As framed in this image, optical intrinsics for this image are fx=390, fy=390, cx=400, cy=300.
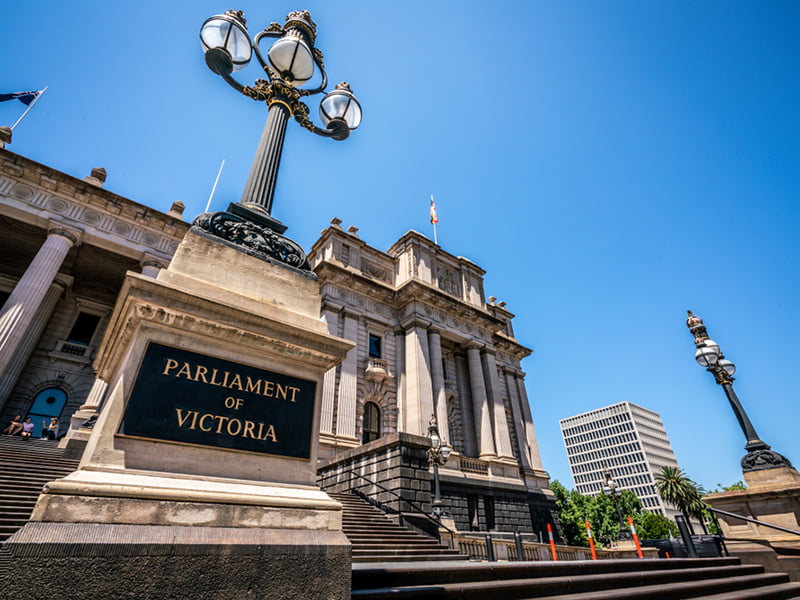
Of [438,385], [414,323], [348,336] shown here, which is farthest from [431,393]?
[348,336]

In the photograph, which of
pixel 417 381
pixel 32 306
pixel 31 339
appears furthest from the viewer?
pixel 417 381

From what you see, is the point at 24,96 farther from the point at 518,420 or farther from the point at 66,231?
the point at 518,420

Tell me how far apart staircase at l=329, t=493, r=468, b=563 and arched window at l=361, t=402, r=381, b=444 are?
11101mm

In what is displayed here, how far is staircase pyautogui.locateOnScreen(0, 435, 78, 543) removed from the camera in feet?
19.7

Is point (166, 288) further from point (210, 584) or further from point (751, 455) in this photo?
point (751, 455)

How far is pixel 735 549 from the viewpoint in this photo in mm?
8703

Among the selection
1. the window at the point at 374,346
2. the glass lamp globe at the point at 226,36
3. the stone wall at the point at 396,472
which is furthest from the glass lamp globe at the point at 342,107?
the window at the point at 374,346

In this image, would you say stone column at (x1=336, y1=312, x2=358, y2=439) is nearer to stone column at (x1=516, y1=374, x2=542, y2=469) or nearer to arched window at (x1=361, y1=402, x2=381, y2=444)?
arched window at (x1=361, y1=402, x2=381, y2=444)

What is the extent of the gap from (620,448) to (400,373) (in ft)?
371

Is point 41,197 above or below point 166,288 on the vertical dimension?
above

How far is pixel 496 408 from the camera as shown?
2594cm

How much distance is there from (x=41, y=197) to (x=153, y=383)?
22.4 metres

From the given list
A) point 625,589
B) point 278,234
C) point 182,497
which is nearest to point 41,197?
→ point 278,234

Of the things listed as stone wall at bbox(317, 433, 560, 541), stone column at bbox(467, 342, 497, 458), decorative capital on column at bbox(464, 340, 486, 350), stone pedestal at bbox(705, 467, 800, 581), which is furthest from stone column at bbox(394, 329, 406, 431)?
stone pedestal at bbox(705, 467, 800, 581)
